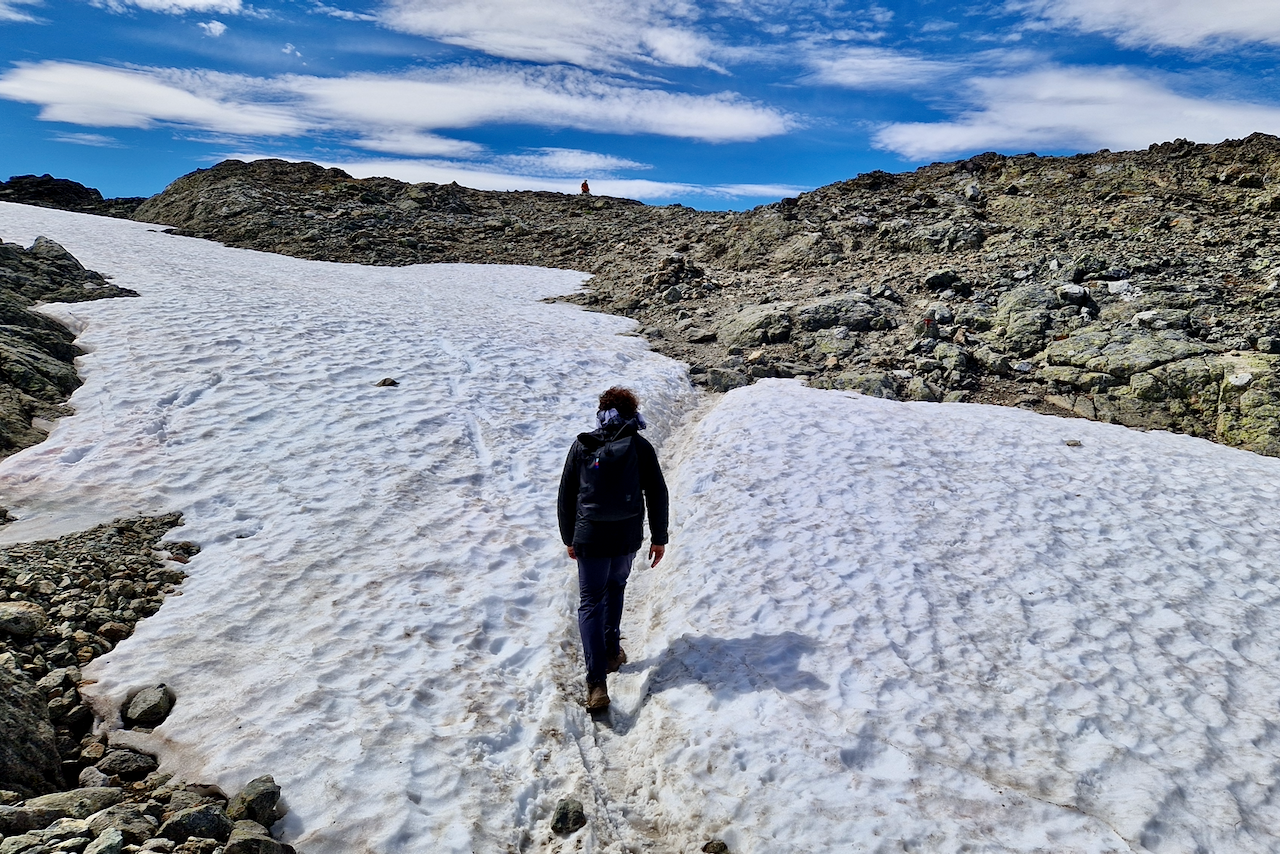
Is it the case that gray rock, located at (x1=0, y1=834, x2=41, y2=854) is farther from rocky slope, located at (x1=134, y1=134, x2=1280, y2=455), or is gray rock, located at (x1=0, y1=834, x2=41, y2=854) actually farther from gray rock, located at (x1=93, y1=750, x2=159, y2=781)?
rocky slope, located at (x1=134, y1=134, x2=1280, y2=455)

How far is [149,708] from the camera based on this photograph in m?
5.75

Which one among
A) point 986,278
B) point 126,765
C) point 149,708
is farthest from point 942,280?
point 126,765

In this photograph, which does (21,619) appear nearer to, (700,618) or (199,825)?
(199,825)

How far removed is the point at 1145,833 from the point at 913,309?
712 inches

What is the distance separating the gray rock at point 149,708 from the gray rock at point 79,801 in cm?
95

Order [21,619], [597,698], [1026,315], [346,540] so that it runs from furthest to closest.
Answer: [1026,315]
[346,540]
[597,698]
[21,619]

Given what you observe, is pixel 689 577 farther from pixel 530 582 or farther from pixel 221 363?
pixel 221 363

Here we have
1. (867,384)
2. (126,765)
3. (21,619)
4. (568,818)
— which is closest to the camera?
(126,765)

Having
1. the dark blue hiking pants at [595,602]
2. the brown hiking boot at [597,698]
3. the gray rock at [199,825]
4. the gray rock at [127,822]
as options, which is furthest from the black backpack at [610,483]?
the gray rock at [127,822]

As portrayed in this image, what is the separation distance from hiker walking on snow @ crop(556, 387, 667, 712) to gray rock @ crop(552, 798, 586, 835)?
50.1 inches

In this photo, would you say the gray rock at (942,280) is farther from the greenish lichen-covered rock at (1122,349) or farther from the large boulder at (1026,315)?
the greenish lichen-covered rock at (1122,349)

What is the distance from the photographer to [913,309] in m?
21.2

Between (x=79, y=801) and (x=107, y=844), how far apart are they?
28.9 inches

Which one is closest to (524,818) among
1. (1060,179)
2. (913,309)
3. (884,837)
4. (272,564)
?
(884,837)
